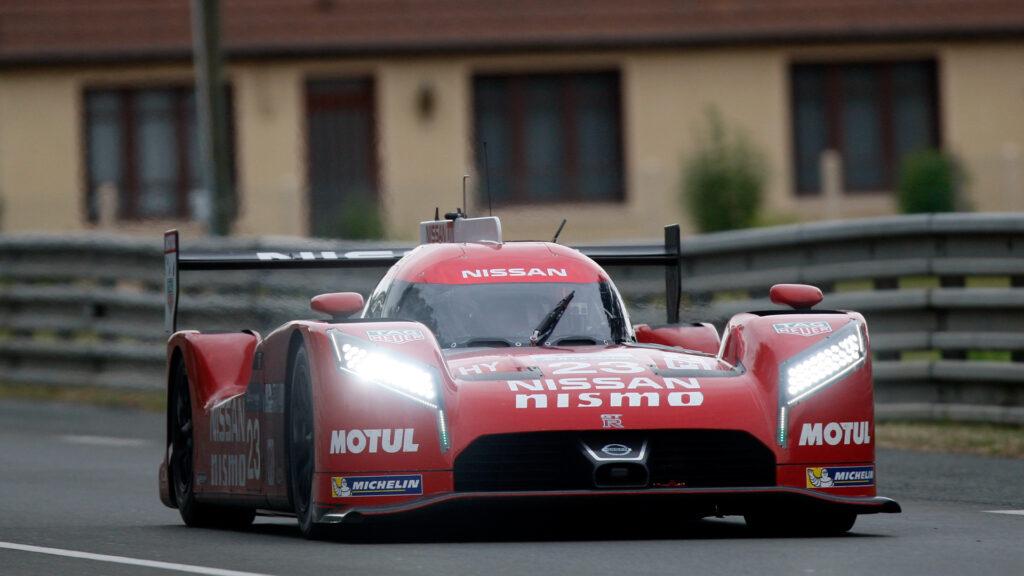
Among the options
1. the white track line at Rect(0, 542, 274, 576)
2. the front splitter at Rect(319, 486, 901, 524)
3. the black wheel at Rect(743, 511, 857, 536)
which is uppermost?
the front splitter at Rect(319, 486, 901, 524)

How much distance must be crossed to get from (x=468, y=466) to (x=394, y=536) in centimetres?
69

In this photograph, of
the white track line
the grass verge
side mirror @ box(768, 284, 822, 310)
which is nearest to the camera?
the white track line

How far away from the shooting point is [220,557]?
8422 millimetres

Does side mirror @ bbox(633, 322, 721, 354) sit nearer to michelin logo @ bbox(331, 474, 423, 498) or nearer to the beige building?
michelin logo @ bbox(331, 474, 423, 498)

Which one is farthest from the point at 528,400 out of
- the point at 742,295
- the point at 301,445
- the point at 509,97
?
the point at 509,97

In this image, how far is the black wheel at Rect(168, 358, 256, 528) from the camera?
1056 cm

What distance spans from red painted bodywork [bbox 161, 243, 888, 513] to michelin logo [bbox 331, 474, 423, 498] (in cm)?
2

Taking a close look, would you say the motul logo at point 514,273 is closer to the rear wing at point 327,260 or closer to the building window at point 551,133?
the rear wing at point 327,260

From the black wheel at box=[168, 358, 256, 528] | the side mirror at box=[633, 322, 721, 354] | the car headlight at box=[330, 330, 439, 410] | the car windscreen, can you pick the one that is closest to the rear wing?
the black wheel at box=[168, 358, 256, 528]

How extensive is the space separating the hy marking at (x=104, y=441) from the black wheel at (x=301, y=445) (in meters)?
7.08

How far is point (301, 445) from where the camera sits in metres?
9.18

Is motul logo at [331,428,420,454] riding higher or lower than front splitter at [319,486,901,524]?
higher

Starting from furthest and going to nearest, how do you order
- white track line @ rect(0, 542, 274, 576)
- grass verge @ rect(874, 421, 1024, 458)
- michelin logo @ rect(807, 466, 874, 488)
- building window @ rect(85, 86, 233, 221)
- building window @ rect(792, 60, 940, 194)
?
building window @ rect(85, 86, 233, 221) → building window @ rect(792, 60, 940, 194) → grass verge @ rect(874, 421, 1024, 458) → michelin logo @ rect(807, 466, 874, 488) → white track line @ rect(0, 542, 274, 576)

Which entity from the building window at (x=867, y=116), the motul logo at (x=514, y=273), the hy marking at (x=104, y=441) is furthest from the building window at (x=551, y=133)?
the motul logo at (x=514, y=273)
